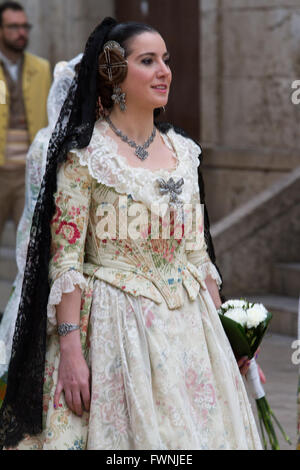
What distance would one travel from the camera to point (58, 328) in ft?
12.6

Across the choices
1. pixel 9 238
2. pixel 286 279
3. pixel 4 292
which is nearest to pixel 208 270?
pixel 286 279

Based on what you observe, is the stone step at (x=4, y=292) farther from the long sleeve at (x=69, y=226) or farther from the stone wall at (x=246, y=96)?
the long sleeve at (x=69, y=226)

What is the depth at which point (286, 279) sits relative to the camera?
852 cm

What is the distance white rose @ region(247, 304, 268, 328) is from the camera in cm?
413

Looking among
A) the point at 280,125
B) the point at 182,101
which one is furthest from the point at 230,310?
the point at 182,101

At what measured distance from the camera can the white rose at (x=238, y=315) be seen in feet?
13.5

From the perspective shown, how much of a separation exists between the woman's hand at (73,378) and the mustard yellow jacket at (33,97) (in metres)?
4.45

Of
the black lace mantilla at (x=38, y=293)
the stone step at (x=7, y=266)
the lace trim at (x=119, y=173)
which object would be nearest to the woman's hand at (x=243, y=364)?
the lace trim at (x=119, y=173)

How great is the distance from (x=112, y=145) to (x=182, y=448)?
1.06 metres

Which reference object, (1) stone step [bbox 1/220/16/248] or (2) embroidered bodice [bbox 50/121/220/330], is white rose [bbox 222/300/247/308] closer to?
(2) embroidered bodice [bbox 50/121/220/330]

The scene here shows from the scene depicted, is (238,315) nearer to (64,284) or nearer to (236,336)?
(236,336)

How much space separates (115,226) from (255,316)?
645mm

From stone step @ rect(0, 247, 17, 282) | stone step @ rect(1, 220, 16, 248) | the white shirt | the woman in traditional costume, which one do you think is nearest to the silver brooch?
the woman in traditional costume
